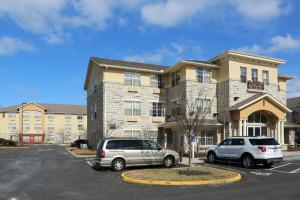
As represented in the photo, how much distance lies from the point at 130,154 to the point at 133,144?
0.62m

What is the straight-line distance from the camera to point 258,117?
34.3m

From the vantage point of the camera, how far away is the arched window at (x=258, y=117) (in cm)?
3378

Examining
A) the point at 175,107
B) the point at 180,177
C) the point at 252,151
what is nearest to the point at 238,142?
the point at 252,151

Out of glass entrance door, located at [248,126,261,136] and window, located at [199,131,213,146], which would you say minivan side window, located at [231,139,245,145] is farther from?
glass entrance door, located at [248,126,261,136]

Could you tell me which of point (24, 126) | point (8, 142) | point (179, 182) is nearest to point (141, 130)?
point (179, 182)

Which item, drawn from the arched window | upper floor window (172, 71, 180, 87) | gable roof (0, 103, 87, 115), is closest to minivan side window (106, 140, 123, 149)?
upper floor window (172, 71, 180, 87)

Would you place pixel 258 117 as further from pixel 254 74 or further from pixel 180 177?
pixel 180 177

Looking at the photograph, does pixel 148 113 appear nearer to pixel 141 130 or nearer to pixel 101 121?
pixel 141 130

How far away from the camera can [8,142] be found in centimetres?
6053

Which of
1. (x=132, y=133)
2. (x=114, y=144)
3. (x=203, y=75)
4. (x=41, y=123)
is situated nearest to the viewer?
(x=114, y=144)

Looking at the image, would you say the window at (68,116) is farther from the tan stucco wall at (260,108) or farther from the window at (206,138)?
the tan stucco wall at (260,108)

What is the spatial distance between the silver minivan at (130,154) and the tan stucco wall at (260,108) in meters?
13.0

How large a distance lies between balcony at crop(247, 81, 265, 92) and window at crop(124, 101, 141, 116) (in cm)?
1070

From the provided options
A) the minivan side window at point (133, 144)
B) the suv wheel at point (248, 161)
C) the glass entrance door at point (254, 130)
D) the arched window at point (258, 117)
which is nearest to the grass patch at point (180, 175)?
the minivan side window at point (133, 144)
